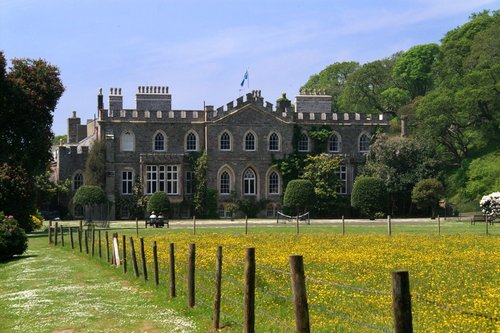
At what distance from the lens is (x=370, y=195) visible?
6316 cm

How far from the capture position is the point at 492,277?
18156 millimetres

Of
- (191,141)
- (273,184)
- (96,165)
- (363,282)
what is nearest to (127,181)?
(96,165)

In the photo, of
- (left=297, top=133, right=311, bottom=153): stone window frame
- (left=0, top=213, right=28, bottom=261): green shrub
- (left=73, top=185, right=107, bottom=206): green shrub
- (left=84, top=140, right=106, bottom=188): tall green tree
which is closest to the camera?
(left=0, top=213, right=28, bottom=261): green shrub

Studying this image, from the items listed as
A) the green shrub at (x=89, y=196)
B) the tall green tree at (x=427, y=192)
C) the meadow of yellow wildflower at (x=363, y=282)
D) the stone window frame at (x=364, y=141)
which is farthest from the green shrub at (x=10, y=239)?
the stone window frame at (x=364, y=141)

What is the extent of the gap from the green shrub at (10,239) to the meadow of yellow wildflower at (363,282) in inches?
187

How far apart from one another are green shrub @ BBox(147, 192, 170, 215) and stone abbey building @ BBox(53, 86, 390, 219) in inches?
70.2

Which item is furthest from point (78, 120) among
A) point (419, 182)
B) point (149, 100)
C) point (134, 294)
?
point (134, 294)

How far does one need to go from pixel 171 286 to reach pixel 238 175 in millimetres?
51434

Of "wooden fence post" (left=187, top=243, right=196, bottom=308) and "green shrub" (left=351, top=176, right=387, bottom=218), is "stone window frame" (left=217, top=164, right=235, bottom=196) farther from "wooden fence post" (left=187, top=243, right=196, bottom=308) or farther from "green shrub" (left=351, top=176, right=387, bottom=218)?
"wooden fence post" (left=187, top=243, right=196, bottom=308)

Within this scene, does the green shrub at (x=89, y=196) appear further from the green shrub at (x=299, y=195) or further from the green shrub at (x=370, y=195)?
the green shrub at (x=370, y=195)

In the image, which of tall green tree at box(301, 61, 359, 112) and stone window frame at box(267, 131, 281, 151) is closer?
stone window frame at box(267, 131, 281, 151)

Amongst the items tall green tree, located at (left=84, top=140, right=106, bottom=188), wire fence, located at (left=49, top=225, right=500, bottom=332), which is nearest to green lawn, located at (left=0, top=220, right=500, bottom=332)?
wire fence, located at (left=49, top=225, right=500, bottom=332)

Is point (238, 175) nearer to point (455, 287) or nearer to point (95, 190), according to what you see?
point (95, 190)

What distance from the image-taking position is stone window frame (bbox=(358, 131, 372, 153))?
233ft
